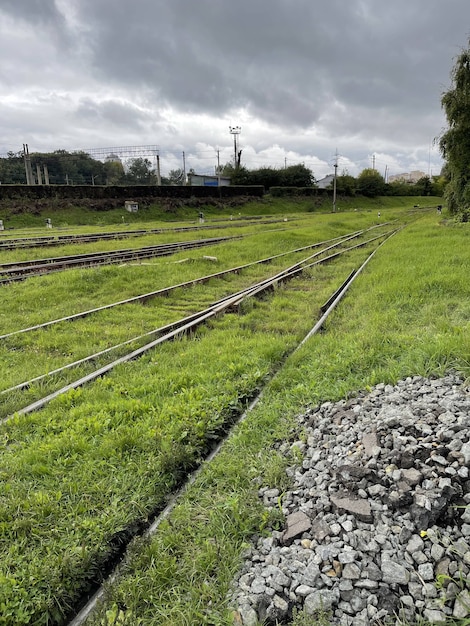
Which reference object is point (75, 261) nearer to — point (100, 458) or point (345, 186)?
point (100, 458)

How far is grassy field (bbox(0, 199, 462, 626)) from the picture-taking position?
7.63ft

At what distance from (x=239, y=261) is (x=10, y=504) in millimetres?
11645

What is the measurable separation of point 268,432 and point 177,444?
34.8 inches

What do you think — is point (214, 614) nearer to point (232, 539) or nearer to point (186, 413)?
point (232, 539)

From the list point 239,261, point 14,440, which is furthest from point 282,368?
point 239,261

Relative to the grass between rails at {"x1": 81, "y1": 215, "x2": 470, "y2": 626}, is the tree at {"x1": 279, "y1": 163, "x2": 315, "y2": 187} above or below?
above

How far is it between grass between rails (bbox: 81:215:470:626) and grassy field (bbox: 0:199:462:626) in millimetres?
12

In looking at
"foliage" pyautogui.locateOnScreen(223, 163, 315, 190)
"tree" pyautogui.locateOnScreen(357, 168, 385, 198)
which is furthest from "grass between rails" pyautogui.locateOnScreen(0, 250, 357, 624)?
"tree" pyautogui.locateOnScreen(357, 168, 385, 198)

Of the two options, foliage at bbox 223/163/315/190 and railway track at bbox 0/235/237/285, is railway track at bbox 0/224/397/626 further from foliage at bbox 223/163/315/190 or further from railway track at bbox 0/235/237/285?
foliage at bbox 223/163/315/190

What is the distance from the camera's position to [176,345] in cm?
599

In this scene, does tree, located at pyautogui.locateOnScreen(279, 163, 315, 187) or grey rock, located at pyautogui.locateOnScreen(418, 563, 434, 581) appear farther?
tree, located at pyautogui.locateOnScreen(279, 163, 315, 187)

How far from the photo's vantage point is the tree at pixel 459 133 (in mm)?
21609

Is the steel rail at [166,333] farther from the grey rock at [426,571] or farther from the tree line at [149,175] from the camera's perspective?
the tree line at [149,175]

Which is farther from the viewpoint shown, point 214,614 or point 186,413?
point 186,413
